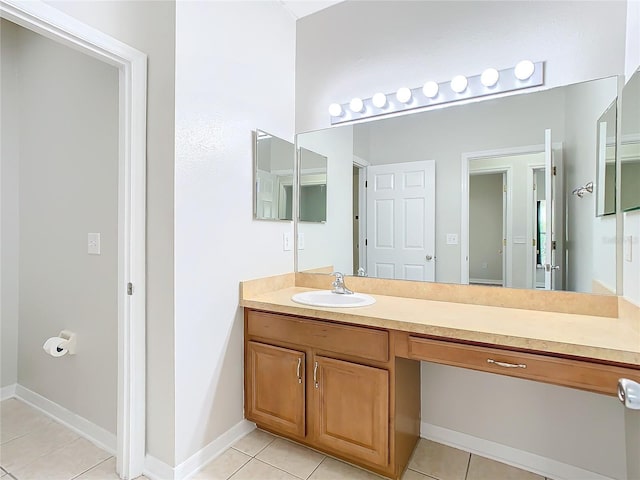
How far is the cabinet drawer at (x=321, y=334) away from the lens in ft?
5.11

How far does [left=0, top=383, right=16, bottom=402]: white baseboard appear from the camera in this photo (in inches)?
93.5

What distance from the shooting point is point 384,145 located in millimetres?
2119

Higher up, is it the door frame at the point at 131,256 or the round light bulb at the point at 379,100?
the round light bulb at the point at 379,100

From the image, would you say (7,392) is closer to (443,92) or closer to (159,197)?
(159,197)

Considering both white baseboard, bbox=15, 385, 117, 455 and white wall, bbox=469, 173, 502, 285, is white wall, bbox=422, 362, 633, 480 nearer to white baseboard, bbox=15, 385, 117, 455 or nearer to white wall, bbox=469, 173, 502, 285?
white wall, bbox=469, 173, 502, 285

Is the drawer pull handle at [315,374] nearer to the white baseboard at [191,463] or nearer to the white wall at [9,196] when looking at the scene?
the white baseboard at [191,463]

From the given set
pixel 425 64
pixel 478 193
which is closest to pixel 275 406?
pixel 478 193

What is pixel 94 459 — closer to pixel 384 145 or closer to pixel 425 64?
pixel 384 145

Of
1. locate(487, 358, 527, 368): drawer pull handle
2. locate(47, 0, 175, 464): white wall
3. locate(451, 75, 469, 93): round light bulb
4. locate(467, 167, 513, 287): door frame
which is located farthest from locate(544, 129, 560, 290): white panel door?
locate(47, 0, 175, 464): white wall

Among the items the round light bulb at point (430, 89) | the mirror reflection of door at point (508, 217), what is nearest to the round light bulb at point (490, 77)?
the round light bulb at point (430, 89)

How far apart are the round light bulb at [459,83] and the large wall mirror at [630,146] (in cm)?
Result: 68

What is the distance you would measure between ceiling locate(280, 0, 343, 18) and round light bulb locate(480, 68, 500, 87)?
109 centimetres

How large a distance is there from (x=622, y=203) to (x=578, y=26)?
877mm

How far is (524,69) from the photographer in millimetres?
1723
